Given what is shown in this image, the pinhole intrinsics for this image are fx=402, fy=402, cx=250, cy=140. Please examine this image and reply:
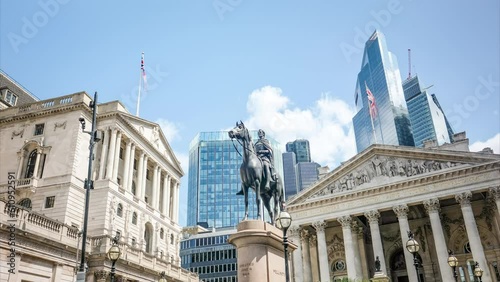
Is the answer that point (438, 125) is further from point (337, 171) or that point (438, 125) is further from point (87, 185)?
point (87, 185)

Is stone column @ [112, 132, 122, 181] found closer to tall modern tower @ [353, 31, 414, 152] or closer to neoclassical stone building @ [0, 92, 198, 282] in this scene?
neoclassical stone building @ [0, 92, 198, 282]

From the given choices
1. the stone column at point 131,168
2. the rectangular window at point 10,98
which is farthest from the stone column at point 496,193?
the rectangular window at point 10,98

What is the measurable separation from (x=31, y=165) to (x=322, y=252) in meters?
32.0

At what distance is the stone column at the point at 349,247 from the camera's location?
4356 cm

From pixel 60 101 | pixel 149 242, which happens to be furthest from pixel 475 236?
pixel 60 101

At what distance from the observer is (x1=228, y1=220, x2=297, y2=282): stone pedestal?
39.8 feet

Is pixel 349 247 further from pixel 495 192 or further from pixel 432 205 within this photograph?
pixel 495 192

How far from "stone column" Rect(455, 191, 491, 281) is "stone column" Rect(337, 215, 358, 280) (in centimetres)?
1165

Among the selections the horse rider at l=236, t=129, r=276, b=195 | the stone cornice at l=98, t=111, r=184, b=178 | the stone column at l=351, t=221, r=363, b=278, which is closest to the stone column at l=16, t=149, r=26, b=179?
the stone cornice at l=98, t=111, r=184, b=178

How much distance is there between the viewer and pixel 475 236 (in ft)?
128

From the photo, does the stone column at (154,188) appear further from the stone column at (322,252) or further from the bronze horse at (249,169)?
the bronze horse at (249,169)

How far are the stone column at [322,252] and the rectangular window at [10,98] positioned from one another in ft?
128

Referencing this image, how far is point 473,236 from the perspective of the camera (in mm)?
38969

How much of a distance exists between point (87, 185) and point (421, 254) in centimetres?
4269
